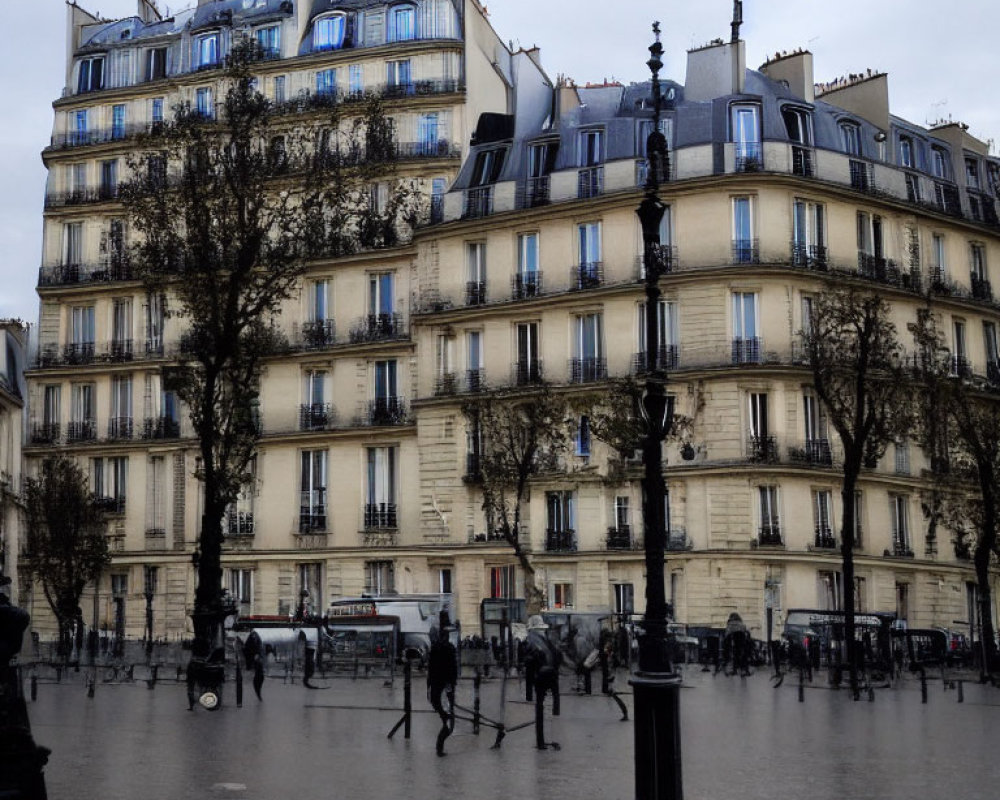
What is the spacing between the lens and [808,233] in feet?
158

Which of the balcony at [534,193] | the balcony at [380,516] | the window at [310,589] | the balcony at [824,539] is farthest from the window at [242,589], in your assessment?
the balcony at [824,539]

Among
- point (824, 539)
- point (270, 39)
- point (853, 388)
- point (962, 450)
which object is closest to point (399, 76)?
point (270, 39)

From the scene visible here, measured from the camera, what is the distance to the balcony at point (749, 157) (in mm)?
47531

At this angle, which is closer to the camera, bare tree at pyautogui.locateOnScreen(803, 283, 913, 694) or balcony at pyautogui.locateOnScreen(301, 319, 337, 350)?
bare tree at pyautogui.locateOnScreen(803, 283, 913, 694)

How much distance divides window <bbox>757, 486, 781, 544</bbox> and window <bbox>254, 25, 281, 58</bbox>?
25054 millimetres

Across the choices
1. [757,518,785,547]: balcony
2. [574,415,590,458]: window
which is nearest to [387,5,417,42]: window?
[574,415,590,458]: window

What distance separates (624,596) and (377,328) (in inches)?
518

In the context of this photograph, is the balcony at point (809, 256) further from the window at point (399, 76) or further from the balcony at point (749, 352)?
the window at point (399, 76)

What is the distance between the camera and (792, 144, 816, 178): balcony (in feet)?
158

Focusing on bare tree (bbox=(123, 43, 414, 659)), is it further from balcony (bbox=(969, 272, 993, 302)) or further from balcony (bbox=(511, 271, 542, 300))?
balcony (bbox=(969, 272, 993, 302))

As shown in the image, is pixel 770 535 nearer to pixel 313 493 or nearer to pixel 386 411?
pixel 386 411

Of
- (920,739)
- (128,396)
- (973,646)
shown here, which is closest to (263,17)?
(128,396)

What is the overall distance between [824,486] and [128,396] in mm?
25594

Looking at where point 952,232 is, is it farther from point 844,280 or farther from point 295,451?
point 295,451
